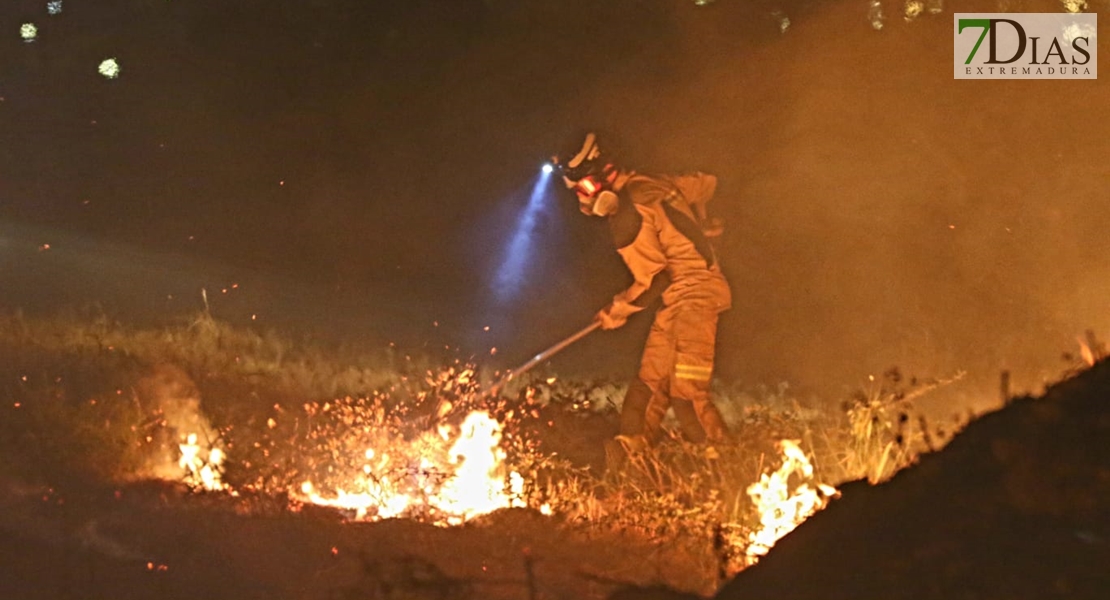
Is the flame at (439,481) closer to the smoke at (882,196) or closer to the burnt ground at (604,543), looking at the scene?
the burnt ground at (604,543)

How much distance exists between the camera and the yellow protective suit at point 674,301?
5750 millimetres

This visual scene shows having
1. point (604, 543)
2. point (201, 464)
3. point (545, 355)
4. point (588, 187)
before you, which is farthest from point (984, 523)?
point (201, 464)

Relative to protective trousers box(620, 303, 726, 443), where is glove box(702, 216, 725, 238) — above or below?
above

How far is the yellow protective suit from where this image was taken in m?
5.75

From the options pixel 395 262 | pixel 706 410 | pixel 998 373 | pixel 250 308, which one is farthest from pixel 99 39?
pixel 998 373

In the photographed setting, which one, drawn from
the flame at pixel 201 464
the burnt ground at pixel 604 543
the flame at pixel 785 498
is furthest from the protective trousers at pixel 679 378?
the flame at pixel 201 464

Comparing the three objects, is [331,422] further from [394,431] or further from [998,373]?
[998,373]

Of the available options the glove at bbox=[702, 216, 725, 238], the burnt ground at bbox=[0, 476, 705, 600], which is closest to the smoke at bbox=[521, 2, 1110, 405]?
the glove at bbox=[702, 216, 725, 238]

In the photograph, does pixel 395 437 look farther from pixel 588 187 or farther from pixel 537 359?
pixel 588 187

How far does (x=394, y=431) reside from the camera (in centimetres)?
601

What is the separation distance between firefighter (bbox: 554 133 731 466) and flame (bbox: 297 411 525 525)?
767mm

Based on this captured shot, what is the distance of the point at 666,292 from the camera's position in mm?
5816

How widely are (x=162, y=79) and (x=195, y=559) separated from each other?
3.46m

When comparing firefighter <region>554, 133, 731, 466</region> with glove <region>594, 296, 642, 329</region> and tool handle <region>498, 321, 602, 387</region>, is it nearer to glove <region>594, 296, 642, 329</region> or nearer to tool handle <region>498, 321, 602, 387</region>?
glove <region>594, 296, 642, 329</region>
